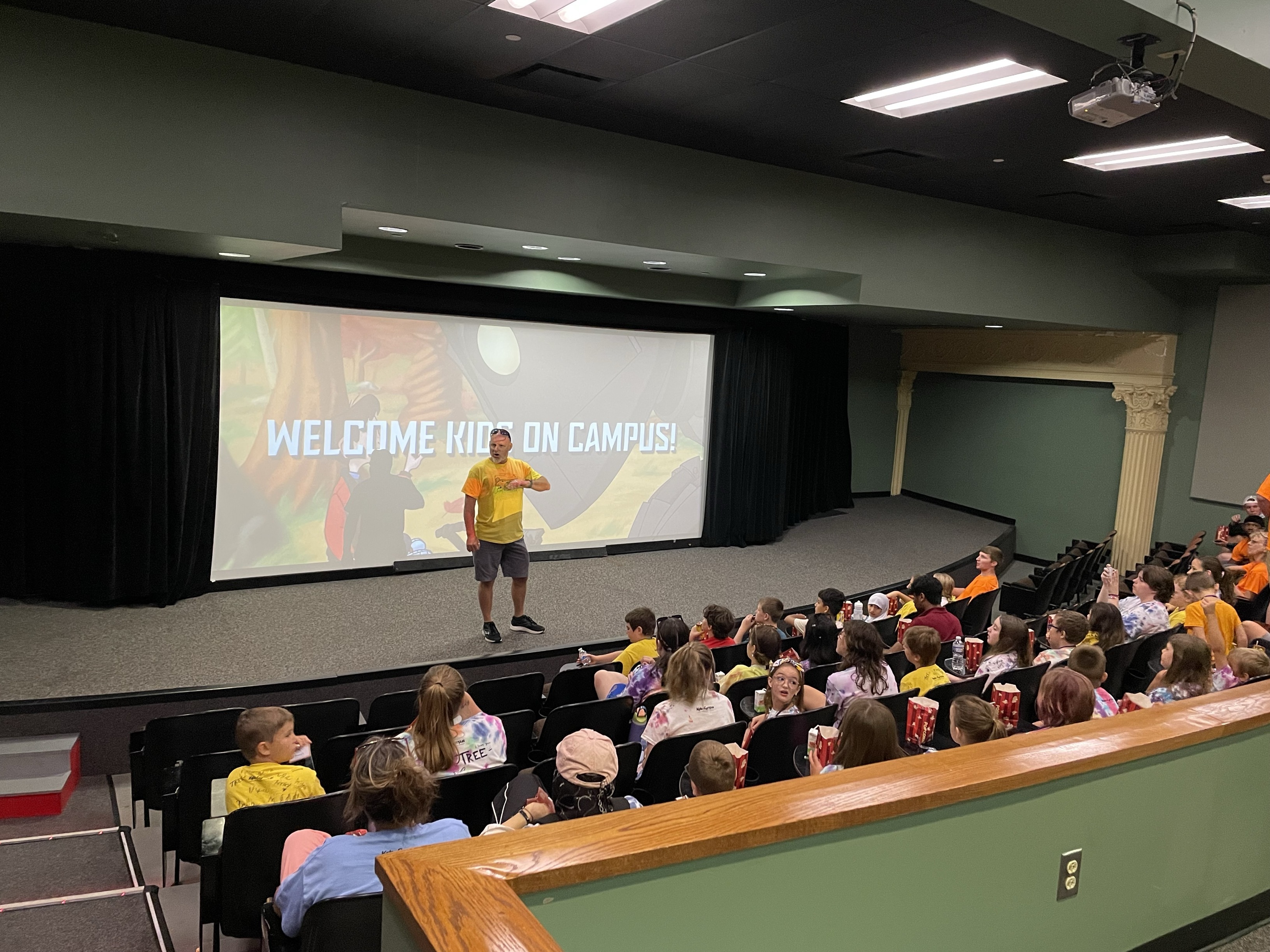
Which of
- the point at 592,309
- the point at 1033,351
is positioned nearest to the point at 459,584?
the point at 592,309

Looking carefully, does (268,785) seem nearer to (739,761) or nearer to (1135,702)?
(739,761)

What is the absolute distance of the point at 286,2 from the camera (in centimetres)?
428

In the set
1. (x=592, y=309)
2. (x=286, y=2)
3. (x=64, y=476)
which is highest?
(x=286, y=2)

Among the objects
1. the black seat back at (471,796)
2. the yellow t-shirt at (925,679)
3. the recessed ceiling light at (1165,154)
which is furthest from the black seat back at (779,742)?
the recessed ceiling light at (1165,154)

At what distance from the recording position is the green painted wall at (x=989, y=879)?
1.69 m

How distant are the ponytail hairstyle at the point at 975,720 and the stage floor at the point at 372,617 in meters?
3.98

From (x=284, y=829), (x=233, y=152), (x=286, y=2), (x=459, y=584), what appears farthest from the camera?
(x=459, y=584)

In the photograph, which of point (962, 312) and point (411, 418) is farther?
point (962, 312)

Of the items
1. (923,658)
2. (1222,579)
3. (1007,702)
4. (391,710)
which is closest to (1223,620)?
(1222,579)

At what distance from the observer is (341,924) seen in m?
2.10

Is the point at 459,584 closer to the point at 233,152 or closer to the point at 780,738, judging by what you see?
the point at 233,152

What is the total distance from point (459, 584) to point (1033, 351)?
8.27 metres

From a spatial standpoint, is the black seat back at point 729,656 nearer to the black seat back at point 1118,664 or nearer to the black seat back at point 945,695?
the black seat back at point 945,695

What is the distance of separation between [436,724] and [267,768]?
57 cm
